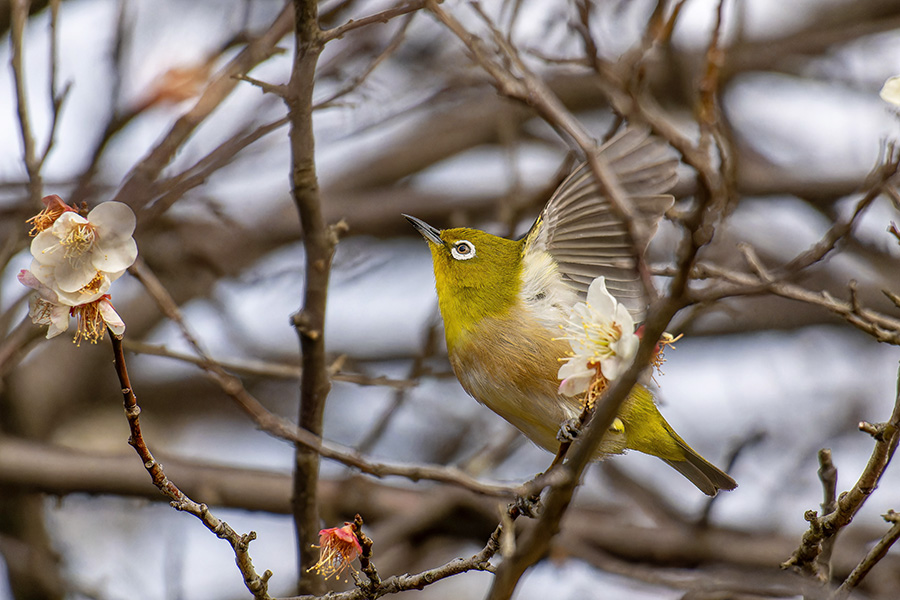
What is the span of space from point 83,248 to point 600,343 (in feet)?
4.51

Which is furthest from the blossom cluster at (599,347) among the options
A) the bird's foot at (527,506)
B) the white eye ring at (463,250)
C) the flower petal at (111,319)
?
the white eye ring at (463,250)

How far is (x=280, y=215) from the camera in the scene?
7141 millimetres

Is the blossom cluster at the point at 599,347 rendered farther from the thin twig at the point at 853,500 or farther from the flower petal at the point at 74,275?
the flower petal at the point at 74,275

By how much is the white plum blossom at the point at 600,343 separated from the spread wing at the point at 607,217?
2.54 ft

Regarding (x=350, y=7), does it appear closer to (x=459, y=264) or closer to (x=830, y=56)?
(x=459, y=264)

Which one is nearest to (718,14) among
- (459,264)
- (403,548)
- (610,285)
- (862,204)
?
(862,204)

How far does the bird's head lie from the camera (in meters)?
3.80

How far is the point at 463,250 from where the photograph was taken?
4047 mm

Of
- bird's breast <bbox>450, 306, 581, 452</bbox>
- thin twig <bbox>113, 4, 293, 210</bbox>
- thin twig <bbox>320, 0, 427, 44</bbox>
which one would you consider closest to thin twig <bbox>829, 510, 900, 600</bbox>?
bird's breast <bbox>450, 306, 581, 452</bbox>

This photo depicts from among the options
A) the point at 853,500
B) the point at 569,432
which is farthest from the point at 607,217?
the point at 853,500

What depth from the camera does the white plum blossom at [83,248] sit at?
2.17 metres

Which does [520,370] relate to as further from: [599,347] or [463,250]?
[599,347]

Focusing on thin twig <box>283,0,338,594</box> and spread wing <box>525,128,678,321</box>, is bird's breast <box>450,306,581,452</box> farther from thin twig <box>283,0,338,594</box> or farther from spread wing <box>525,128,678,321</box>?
thin twig <box>283,0,338,594</box>

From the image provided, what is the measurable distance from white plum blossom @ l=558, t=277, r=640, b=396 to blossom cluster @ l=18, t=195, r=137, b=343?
1202 millimetres
